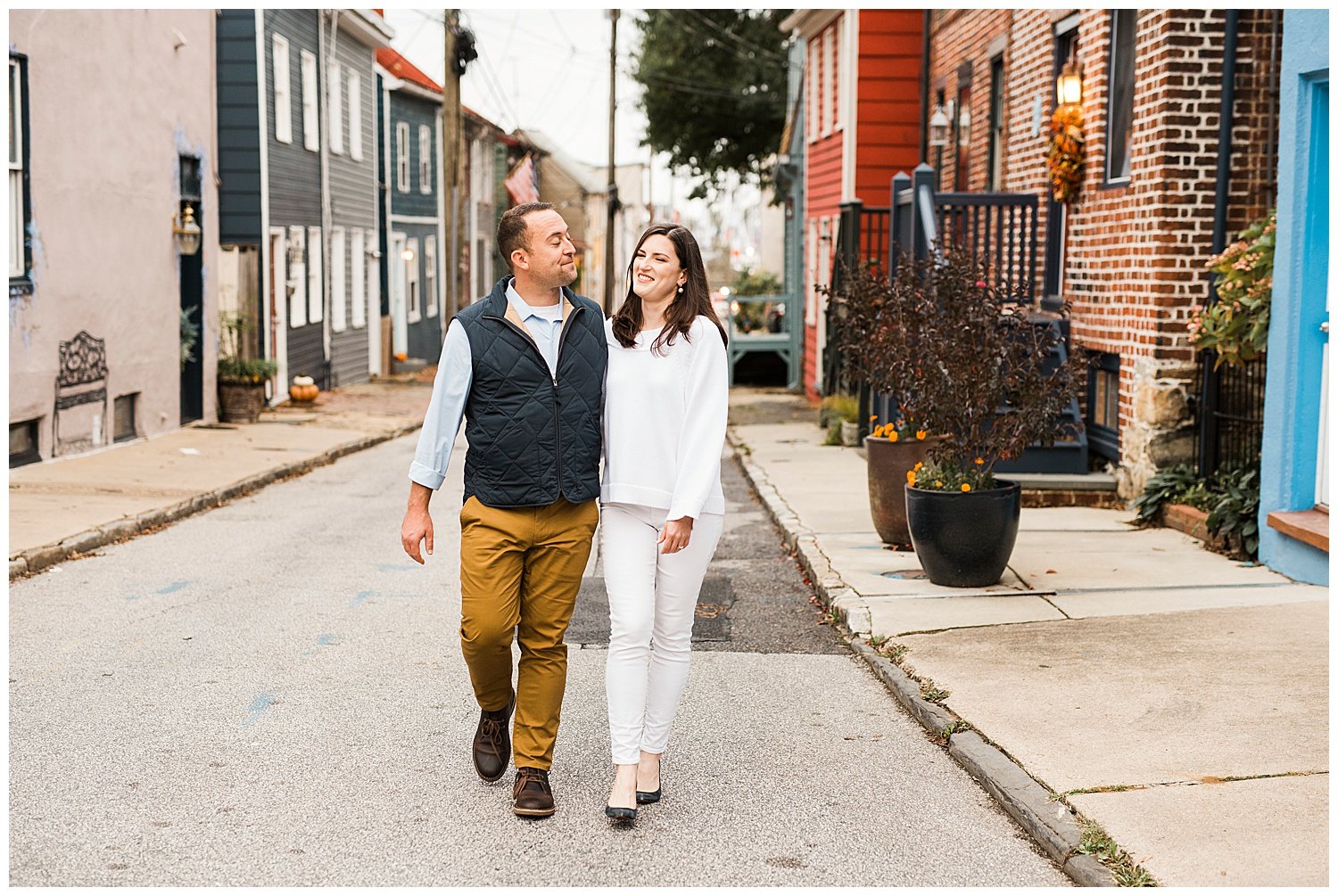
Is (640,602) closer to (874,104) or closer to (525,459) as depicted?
(525,459)

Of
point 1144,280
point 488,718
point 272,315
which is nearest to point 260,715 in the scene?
point 488,718

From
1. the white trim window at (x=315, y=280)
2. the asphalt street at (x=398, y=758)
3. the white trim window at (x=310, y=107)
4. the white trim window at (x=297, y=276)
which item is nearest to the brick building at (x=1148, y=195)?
the asphalt street at (x=398, y=758)

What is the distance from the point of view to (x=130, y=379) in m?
16.2

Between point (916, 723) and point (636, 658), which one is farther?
point (916, 723)

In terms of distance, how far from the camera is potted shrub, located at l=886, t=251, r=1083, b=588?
8.29 m

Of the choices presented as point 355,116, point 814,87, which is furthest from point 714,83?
point 355,116

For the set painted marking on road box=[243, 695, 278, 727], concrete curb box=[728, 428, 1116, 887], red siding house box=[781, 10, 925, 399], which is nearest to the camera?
concrete curb box=[728, 428, 1116, 887]

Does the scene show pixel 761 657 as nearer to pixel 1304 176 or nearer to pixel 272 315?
pixel 1304 176

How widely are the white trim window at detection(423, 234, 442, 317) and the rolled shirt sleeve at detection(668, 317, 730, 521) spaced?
98.5 ft

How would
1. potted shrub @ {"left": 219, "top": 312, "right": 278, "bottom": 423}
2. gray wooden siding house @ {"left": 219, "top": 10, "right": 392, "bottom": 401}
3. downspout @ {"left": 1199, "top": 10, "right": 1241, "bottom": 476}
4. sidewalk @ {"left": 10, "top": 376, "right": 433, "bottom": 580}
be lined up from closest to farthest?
sidewalk @ {"left": 10, "top": 376, "right": 433, "bottom": 580} → downspout @ {"left": 1199, "top": 10, "right": 1241, "bottom": 476} → potted shrub @ {"left": 219, "top": 312, "right": 278, "bottom": 423} → gray wooden siding house @ {"left": 219, "top": 10, "right": 392, "bottom": 401}

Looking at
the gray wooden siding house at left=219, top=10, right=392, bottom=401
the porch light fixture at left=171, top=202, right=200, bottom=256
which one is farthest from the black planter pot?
the gray wooden siding house at left=219, top=10, right=392, bottom=401

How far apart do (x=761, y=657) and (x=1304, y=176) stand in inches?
166

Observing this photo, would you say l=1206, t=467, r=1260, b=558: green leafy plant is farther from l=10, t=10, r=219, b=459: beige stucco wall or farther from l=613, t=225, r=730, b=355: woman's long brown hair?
l=10, t=10, r=219, b=459: beige stucco wall

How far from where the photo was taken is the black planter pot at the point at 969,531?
8258 millimetres
